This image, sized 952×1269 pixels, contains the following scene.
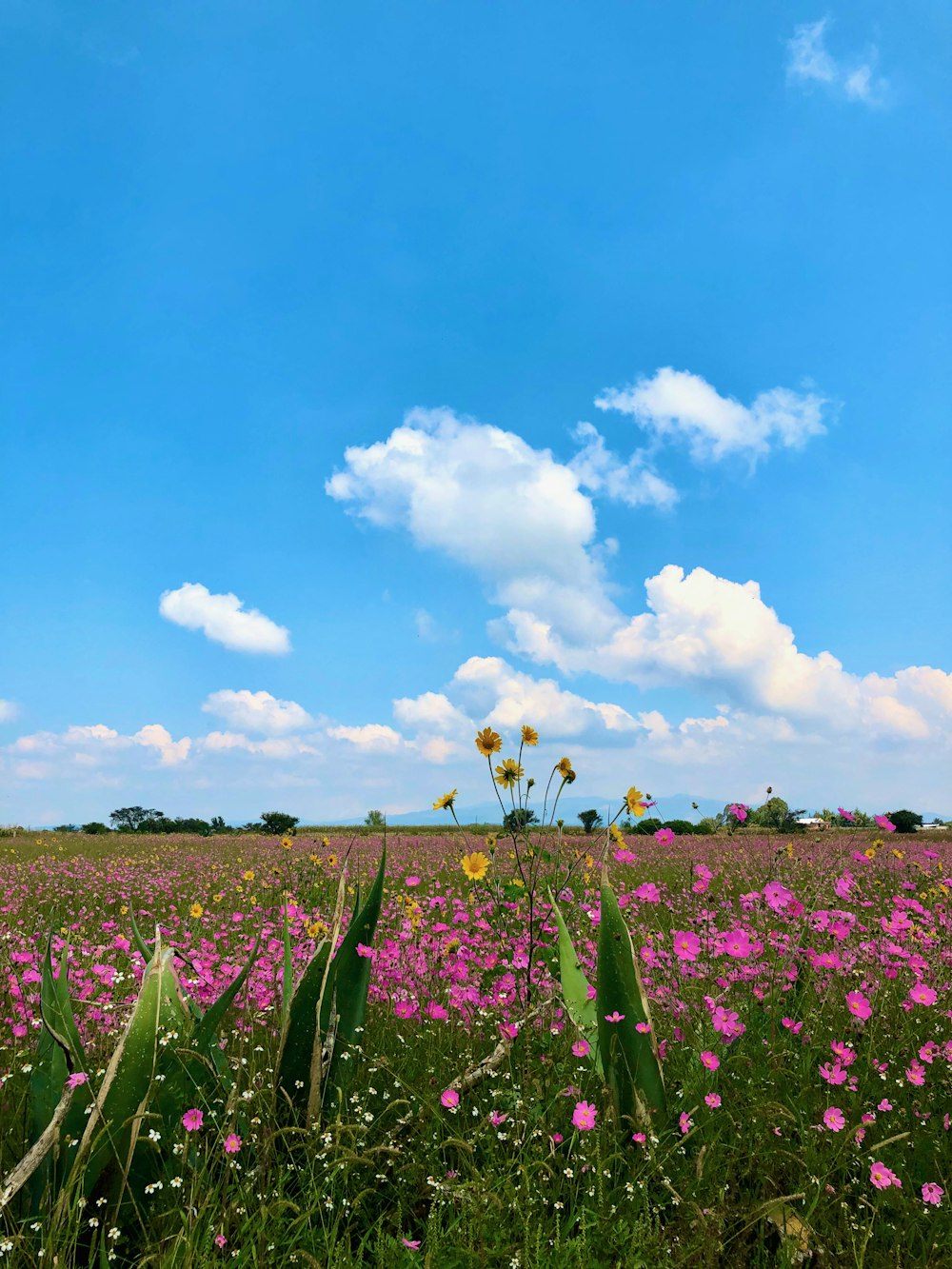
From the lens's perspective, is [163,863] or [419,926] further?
[163,863]

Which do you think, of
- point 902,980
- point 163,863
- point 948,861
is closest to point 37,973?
point 902,980

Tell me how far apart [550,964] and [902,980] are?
6.52 feet

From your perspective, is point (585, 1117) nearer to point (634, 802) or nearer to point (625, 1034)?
point (625, 1034)

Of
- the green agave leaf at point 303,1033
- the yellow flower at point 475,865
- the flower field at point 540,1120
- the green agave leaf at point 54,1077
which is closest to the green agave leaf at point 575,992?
the flower field at point 540,1120

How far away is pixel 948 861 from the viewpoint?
1166 centimetres

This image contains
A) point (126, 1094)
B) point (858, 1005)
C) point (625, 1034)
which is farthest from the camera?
point (858, 1005)

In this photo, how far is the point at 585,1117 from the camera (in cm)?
260

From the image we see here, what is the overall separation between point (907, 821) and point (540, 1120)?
32479mm

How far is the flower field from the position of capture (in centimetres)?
226

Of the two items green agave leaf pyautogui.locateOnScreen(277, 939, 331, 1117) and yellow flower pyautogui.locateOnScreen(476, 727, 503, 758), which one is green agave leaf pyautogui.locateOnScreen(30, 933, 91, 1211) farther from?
yellow flower pyautogui.locateOnScreen(476, 727, 503, 758)

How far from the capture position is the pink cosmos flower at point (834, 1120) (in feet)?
8.95

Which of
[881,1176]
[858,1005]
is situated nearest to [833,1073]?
[858,1005]

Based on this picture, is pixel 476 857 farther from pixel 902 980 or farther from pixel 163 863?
pixel 163 863

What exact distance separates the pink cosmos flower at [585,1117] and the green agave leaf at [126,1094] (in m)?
1.40
